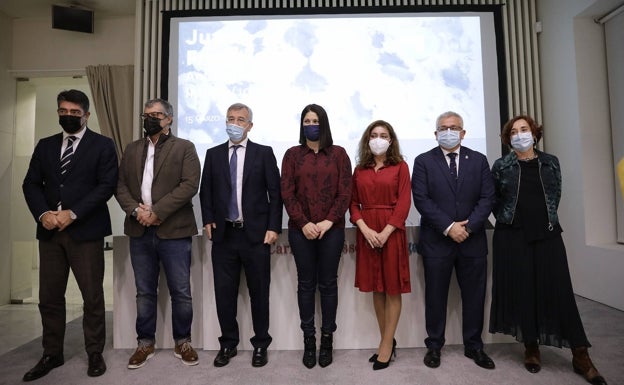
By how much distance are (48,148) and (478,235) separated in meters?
2.62

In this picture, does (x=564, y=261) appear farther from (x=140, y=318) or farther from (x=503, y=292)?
(x=140, y=318)

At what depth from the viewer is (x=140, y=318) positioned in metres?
2.21

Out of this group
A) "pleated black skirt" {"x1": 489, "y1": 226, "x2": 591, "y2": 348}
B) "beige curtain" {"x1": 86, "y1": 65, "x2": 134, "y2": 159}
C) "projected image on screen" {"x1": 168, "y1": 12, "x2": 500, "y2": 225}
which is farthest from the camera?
"beige curtain" {"x1": 86, "y1": 65, "x2": 134, "y2": 159}

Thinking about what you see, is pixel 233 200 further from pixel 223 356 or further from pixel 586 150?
pixel 586 150

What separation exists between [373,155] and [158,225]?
138cm

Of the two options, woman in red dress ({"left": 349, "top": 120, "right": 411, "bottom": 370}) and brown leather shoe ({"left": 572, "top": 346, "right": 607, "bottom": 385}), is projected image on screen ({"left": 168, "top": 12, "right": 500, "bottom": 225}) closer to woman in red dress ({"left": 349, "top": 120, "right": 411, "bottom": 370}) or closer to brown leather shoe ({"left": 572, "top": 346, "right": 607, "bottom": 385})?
woman in red dress ({"left": 349, "top": 120, "right": 411, "bottom": 370})

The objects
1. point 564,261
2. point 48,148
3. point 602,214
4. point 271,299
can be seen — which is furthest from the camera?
point 602,214

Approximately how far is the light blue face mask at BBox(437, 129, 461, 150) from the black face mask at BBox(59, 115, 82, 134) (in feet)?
7.17

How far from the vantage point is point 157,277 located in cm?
226

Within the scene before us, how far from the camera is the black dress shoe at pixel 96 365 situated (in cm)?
205

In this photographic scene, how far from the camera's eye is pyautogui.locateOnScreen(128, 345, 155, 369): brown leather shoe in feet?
7.00

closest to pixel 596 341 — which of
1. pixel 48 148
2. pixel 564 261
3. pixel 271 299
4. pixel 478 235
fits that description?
pixel 564 261

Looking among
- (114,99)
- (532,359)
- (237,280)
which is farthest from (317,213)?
(114,99)

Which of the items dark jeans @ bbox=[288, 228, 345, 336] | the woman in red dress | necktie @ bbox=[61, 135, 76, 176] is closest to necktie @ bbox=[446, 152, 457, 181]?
the woman in red dress
